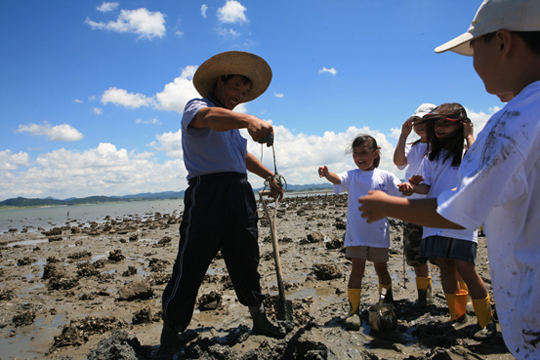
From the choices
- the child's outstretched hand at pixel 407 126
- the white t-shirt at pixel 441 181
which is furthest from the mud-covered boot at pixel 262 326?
the child's outstretched hand at pixel 407 126

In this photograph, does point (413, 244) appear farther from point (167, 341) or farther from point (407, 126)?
point (167, 341)

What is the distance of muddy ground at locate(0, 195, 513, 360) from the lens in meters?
2.43

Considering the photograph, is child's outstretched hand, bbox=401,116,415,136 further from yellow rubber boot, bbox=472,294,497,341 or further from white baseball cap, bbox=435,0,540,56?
A: white baseball cap, bbox=435,0,540,56

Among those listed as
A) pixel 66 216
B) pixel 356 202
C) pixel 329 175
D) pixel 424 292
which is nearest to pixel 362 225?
pixel 356 202

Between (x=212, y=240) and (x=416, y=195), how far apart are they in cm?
218

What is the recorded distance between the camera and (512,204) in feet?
3.40

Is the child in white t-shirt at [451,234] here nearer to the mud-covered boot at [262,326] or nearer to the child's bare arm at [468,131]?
the child's bare arm at [468,131]

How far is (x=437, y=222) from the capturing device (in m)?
1.08

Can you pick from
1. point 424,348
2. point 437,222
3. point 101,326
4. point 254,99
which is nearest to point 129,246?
point 101,326

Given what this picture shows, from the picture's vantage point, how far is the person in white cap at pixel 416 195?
3.31 metres

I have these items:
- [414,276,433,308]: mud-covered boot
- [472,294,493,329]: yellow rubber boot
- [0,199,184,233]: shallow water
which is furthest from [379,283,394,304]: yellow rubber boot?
[0,199,184,233]: shallow water

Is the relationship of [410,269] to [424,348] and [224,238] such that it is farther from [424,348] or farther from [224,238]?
[224,238]

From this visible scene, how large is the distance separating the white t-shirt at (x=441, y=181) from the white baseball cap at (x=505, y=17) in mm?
1939

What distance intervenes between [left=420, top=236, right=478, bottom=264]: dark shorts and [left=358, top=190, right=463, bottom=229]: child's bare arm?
185 centimetres
